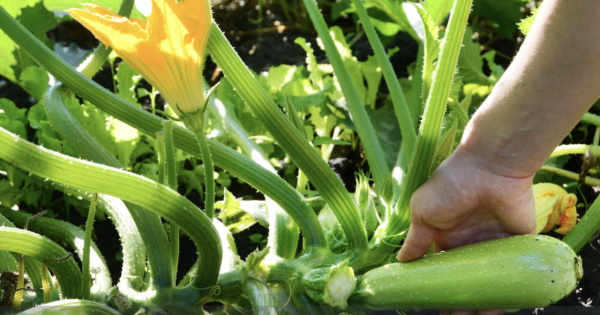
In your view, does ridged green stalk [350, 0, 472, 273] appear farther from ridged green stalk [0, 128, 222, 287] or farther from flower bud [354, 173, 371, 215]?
ridged green stalk [0, 128, 222, 287]

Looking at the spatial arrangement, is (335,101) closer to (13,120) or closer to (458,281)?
(458,281)

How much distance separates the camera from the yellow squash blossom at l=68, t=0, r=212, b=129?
0.79 meters

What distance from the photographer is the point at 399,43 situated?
2.45 meters

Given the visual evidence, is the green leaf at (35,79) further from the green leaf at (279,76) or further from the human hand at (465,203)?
the human hand at (465,203)

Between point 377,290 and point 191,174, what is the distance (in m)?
0.78

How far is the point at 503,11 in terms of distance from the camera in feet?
7.07

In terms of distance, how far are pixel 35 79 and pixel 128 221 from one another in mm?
765

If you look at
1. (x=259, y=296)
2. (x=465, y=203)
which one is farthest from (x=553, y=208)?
(x=259, y=296)

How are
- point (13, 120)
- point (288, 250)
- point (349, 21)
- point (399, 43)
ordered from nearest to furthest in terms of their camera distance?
point (288, 250), point (13, 120), point (399, 43), point (349, 21)

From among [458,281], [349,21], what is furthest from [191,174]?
[349,21]

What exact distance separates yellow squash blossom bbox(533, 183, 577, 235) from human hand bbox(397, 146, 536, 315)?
0.30 meters

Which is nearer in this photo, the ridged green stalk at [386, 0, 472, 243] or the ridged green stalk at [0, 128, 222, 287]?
the ridged green stalk at [0, 128, 222, 287]

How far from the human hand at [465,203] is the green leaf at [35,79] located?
129 centimetres

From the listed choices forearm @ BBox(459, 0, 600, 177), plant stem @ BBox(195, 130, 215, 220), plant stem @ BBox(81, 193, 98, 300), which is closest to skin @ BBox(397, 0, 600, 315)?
forearm @ BBox(459, 0, 600, 177)
